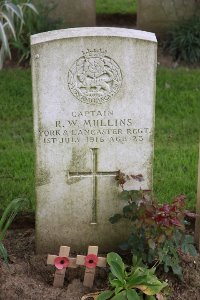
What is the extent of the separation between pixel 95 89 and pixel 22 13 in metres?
3.50

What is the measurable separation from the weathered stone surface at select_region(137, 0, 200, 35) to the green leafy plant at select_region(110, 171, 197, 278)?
4117 millimetres

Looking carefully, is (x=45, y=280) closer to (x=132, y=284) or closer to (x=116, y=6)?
(x=132, y=284)

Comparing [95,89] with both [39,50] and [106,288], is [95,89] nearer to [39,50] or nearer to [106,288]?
[39,50]

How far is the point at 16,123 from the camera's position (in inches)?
251

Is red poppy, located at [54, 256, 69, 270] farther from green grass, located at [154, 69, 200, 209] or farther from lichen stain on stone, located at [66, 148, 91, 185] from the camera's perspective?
green grass, located at [154, 69, 200, 209]

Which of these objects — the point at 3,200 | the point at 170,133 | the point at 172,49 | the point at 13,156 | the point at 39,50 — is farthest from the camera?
the point at 172,49

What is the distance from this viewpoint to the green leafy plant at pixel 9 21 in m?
7.04

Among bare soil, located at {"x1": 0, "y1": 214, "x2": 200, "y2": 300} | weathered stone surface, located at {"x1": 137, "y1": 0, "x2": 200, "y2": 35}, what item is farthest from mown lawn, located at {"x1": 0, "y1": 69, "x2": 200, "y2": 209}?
bare soil, located at {"x1": 0, "y1": 214, "x2": 200, "y2": 300}

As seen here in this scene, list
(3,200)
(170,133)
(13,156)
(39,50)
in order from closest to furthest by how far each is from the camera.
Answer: (39,50) → (3,200) → (13,156) → (170,133)

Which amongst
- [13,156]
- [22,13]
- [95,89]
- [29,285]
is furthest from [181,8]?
[29,285]

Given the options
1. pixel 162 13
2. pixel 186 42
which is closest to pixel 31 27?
pixel 162 13

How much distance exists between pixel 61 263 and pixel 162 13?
4511mm

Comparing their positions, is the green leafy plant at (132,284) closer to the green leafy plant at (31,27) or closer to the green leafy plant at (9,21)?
the green leafy plant at (9,21)

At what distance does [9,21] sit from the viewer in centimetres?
711
